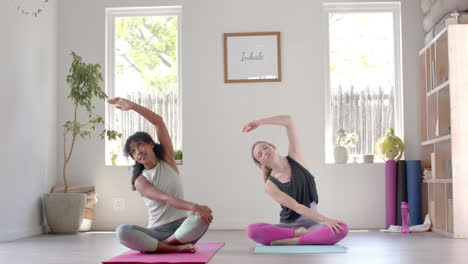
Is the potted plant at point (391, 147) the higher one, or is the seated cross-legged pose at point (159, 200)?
the potted plant at point (391, 147)

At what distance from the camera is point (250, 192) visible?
652 centimetres

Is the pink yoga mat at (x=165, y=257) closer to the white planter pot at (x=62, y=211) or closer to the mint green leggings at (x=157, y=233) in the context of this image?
the mint green leggings at (x=157, y=233)

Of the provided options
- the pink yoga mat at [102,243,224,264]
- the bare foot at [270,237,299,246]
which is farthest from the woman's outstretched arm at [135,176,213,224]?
the bare foot at [270,237,299,246]

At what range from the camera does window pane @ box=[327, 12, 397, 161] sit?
6.65 m

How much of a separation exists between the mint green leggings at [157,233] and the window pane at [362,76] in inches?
119

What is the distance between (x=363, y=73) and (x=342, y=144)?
31.3 inches

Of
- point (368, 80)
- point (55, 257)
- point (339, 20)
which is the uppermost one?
point (339, 20)

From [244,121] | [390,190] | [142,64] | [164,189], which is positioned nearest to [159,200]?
[164,189]

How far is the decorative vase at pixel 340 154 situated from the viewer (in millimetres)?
6512

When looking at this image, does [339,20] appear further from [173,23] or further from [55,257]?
[55,257]

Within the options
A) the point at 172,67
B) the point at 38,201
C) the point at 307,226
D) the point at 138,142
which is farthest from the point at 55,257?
the point at 172,67

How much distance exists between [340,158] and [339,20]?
1471 mm

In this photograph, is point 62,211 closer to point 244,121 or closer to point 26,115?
point 26,115

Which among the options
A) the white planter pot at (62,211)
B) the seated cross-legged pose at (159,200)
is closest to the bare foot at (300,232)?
the seated cross-legged pose at (159,200)
